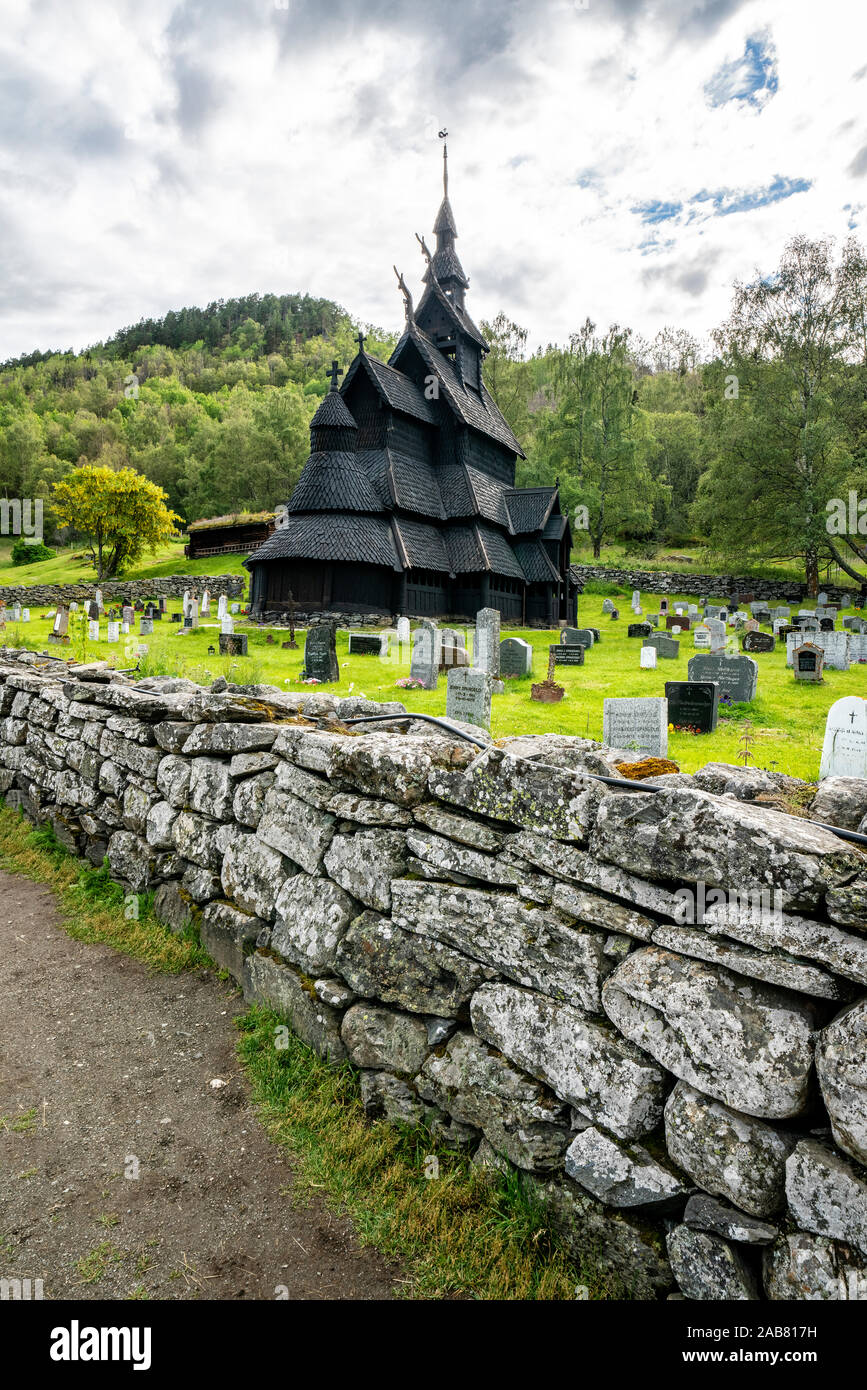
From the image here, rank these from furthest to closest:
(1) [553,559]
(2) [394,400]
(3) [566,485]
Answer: (3) [566,485], (1) [553,559], (2) [394,400]

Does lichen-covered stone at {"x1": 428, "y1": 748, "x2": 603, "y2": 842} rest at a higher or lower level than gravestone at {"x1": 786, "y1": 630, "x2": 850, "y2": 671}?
lower

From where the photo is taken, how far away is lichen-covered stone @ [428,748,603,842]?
8.91 ft

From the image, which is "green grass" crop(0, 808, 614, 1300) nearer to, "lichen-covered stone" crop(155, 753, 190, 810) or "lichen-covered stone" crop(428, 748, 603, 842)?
"lichen-covered stone" crop(428, 748, 603, 842)

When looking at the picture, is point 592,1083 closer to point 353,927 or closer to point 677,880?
point 677,880

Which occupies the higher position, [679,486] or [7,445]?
[7,445]

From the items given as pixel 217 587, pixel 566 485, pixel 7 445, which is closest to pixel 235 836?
pixel 217 587

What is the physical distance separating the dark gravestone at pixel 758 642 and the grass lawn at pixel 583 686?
46cm

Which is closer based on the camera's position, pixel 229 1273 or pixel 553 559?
pixel 229 1273

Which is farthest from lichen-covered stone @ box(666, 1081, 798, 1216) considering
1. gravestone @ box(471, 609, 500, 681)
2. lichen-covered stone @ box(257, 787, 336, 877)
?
gravestone @ box(471, 609, 500, 681)

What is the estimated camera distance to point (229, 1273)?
2621mm

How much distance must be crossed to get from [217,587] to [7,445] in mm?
49251

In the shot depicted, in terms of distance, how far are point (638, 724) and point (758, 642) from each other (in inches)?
682

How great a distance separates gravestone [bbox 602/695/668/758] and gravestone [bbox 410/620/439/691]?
7.01m

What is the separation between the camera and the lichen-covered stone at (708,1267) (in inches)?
83.9
